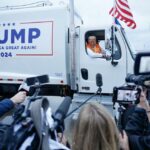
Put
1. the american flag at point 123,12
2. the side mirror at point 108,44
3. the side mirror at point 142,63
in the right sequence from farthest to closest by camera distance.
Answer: the american flag at point 123,12, the side mirror at point 108,44, the side mirror at point 142,63

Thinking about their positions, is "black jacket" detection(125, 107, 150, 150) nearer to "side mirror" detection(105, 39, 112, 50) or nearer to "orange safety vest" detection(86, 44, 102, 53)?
"side mirror" detection(105, 39, 112, 50)

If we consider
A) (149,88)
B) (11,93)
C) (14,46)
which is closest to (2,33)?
(14,46)

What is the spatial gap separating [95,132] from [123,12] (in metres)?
8.32

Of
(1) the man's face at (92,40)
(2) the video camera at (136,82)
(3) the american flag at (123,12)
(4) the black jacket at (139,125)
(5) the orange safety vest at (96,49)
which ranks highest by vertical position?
(3) the american flag at (123,12)

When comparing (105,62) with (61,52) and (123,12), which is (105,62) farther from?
(123,12)

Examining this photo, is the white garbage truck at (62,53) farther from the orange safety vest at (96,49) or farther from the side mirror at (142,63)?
the side mirror at (142,63)

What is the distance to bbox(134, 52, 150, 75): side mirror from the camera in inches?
87.8

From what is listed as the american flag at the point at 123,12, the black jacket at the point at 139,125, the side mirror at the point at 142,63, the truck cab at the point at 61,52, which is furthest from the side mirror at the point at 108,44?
the side mirror at the point at 142,63

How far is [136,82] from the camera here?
8.72 ft

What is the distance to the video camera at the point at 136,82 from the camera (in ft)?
7.36

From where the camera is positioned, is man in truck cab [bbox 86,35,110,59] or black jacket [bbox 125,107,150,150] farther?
man in truck cab [bbox 86,35,110,59]

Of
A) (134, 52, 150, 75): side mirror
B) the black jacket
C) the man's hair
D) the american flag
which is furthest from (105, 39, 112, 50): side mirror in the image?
the man's hair

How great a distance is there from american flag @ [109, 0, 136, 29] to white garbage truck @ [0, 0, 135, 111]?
1.82m

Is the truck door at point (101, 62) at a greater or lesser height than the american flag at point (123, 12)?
lesser
